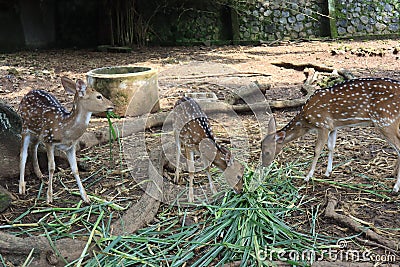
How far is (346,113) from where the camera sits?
464 centimetres

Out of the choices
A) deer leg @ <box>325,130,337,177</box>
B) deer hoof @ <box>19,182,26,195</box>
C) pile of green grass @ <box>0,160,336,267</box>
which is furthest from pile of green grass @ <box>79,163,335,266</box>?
deer hoof @ <box>19,182,26,195</box>

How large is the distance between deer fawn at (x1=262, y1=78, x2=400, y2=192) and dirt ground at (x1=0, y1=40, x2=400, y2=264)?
0.34 metres

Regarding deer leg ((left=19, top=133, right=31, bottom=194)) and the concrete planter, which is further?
the concrete planter

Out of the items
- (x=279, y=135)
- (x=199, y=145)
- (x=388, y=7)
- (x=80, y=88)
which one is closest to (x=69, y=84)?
(x=80, y=88)

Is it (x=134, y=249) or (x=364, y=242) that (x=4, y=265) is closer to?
(x=134, y=249)

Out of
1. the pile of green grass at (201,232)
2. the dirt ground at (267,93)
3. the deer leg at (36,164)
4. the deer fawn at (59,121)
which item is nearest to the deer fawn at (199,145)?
the pile of green grass at (201,232)

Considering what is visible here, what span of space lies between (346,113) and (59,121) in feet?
8.45

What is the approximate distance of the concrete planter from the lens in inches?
264

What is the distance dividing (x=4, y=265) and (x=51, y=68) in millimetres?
7508

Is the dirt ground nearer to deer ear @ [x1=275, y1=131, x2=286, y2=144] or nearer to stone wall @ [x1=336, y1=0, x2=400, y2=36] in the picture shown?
deer ear @ [x1=275, y1=131, x2=286, y2=144]

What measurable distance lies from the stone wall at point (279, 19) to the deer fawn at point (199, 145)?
33.7 ft

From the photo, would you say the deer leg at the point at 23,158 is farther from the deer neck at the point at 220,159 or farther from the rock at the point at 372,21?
the rock at the point at 372,21

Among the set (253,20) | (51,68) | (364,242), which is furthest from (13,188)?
(253,20)

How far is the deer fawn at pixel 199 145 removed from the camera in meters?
4.07
